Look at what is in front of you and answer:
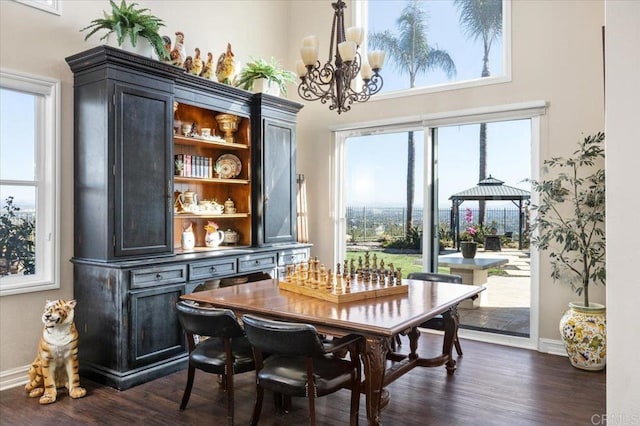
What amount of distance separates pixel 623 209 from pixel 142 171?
3.23m

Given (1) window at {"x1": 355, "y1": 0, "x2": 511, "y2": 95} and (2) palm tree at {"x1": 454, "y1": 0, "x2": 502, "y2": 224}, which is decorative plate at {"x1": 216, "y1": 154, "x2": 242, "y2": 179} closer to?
(1) window at {"x1": 355, "y1": 0, "x2": 511, "y2": 95}

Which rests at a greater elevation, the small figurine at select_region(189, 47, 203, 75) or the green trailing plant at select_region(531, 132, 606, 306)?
the small figurine at select_region(189, 47, 203, 75)

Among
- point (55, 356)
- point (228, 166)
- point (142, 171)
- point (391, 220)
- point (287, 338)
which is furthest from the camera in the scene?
point (391, 220)

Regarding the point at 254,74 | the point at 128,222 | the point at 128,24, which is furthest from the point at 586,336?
A: the point at 128,24

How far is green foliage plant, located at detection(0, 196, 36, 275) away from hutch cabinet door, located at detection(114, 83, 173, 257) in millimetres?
765

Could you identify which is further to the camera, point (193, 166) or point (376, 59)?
point (193, 166)

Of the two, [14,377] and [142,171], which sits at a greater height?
[142,171]

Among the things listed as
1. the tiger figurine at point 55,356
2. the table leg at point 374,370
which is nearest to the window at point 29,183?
the tiger figurine at point 55,356

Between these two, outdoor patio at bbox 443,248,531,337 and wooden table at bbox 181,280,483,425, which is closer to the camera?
wooden table at bbox 181,280,483,425

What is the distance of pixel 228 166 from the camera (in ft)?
16.4

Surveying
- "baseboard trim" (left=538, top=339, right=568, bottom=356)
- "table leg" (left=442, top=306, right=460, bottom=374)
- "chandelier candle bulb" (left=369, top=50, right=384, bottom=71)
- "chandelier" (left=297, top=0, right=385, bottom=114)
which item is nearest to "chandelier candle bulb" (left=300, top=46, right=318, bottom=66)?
"chandelier" (left=297, top=0, right=385, bottom=114)

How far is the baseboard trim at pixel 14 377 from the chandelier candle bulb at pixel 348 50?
331 cm

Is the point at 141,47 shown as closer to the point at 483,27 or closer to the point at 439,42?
the point at 439,42

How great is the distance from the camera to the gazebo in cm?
479
